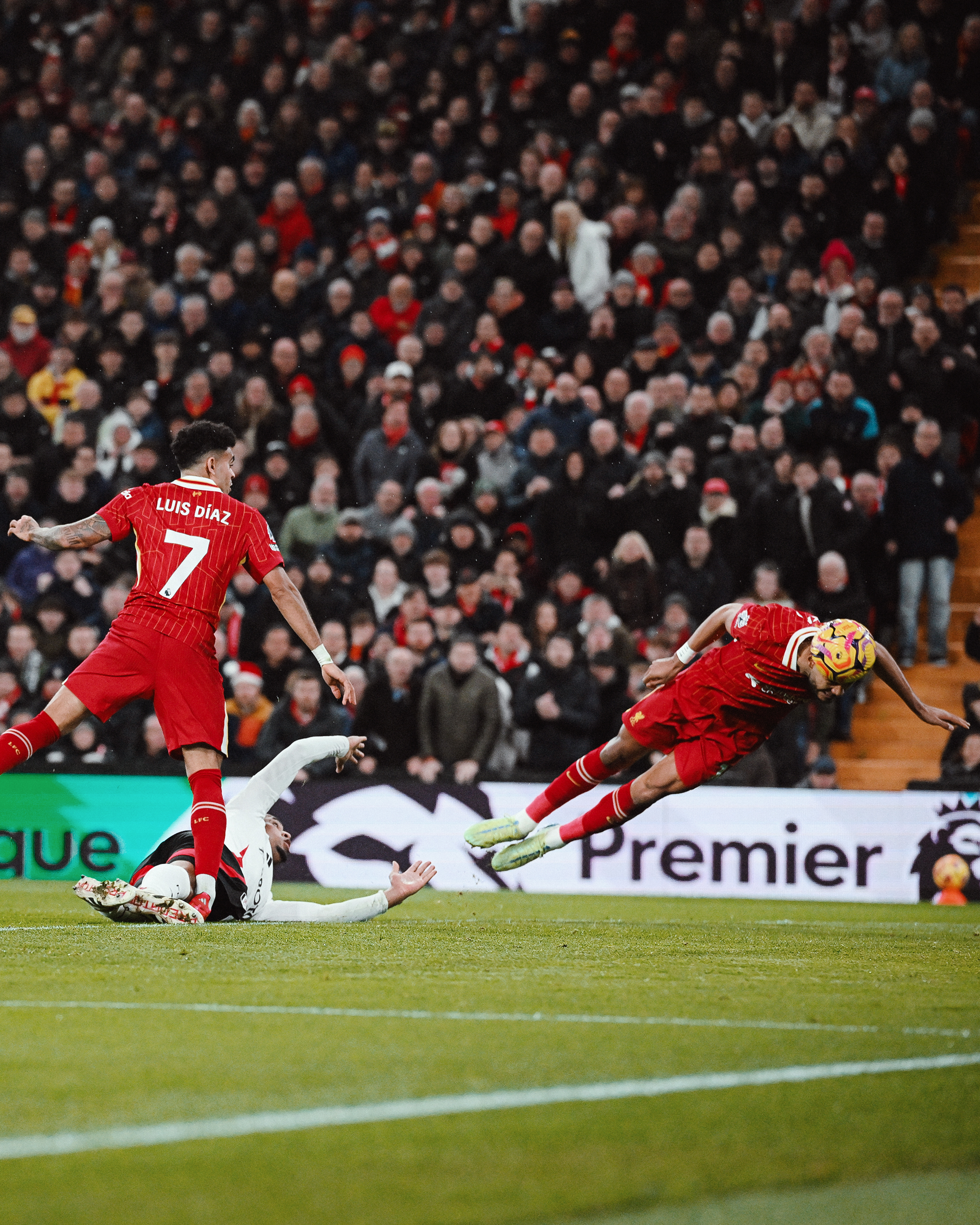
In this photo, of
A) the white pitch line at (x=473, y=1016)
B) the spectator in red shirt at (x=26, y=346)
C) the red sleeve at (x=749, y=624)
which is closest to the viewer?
the white pitch line at (x=473, y=1016)

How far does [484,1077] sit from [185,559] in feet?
15.1

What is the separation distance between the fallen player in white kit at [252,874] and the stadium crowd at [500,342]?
5202 mm

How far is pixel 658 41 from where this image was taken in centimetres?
2073

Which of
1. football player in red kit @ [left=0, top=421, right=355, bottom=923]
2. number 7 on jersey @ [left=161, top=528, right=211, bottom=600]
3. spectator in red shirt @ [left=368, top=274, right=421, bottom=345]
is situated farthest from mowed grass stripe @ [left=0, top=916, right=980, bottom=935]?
spectator in red shirt @ [left=368, top=274, right=421, bottom=345]

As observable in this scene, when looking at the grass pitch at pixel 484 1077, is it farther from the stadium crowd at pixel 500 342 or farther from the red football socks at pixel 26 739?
the stadium crowd at pixel 500 342

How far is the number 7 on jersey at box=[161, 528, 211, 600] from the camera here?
886 cm

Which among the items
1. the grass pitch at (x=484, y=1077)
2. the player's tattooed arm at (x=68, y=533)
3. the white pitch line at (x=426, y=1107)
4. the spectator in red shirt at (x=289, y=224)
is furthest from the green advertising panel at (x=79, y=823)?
the white pitch line at (x=426, y=1107)

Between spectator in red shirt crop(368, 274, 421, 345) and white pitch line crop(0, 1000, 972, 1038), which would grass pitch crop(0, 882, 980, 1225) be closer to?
white pitch line crop(0, 1000, 972, 1038)

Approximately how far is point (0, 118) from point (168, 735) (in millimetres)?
16266

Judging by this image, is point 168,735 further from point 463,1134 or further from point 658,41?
point 658,41

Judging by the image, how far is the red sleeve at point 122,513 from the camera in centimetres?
891

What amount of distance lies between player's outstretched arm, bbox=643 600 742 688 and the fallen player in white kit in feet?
5.49

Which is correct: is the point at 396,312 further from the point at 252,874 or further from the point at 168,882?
the point at 168,882

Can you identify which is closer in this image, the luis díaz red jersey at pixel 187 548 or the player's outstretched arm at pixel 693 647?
the luis díaz red jersey at pixel 187 548
